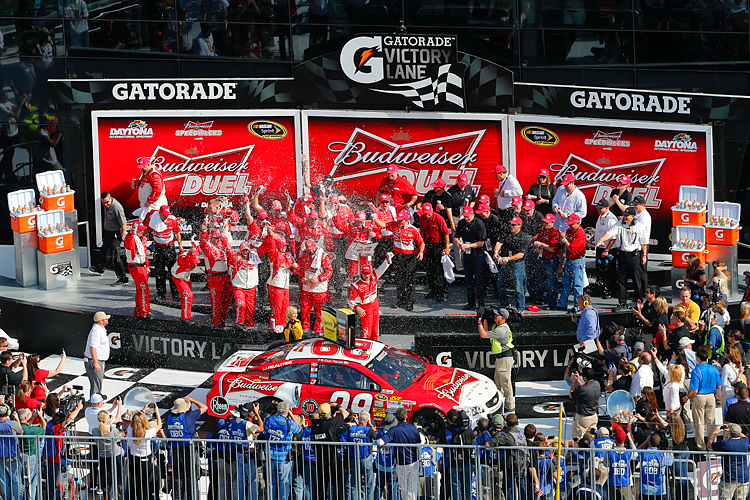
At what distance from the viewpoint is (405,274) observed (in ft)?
54.3

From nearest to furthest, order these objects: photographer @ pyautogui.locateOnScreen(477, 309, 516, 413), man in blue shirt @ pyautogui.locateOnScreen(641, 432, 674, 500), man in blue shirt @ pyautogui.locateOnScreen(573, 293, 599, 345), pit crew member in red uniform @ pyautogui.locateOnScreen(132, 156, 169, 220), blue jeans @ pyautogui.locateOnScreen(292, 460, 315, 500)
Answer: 1. man in blue shirt @ pyautogui.locateOnScreen(641, 432, 674, 500)
2. blue jeans @ pyautogui.locateOnScreen(292, 460, 315, 500)
3. photographer @ pyautogui.locateOnScreen(477, 309, 516, 413)
4. man in blue shirt @ pyautogui.locateOnScreen(573, 293, 599, 345)
5. pit crew member in red uniform @ pyautogui.locateOnScreen(132, 156, 169, 220)

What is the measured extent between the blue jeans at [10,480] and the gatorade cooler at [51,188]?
7.78 m

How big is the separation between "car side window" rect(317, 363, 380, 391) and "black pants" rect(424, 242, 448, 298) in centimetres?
422

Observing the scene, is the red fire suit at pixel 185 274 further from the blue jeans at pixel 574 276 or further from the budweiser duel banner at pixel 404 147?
the blue jeans at pixel 574 276

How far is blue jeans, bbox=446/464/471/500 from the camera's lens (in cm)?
1042

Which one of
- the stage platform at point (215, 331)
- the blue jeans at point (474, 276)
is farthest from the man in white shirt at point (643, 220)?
the blue jeans at point (474, 276)

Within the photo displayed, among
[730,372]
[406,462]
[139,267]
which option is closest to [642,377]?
[730,372]

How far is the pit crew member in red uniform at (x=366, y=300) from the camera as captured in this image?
15.2 metres

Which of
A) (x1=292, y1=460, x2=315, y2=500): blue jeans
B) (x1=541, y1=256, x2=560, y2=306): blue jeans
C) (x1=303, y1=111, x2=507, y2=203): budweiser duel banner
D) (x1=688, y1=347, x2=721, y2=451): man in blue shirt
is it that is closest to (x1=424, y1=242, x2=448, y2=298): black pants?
(x1=541, y1=256, x2=560, y2=306): blue jeans

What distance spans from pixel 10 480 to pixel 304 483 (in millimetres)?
3074

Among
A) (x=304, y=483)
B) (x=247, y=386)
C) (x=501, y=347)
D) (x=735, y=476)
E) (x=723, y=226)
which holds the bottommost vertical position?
(x=304, y=483)

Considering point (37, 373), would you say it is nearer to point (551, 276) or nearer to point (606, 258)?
point (551, 276)

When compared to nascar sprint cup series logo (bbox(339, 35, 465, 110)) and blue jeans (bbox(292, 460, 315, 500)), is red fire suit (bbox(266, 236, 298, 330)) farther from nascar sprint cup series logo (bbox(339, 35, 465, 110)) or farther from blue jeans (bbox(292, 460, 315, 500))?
blue jeans (bbox(292, 460, 315, 500))

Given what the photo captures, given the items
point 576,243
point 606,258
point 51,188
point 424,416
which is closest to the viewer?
point 424,416
